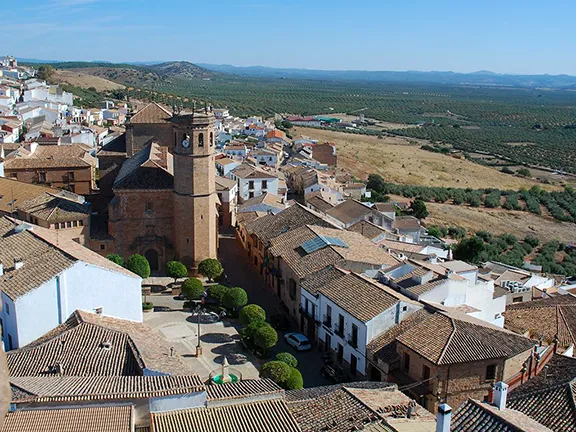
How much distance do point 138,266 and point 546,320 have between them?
735 inches

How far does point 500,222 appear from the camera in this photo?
63.1 m

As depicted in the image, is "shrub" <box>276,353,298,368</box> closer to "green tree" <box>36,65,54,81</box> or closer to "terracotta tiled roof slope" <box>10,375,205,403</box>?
"terracotta tiled roof slope" <box>10,375,205,403</box>

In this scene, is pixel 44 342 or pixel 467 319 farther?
pixel 467 319

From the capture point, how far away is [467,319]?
23625 millimetres

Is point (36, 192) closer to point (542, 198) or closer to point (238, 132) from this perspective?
point (238, 132)

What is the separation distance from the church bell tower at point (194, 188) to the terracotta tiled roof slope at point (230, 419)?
18.2 meters

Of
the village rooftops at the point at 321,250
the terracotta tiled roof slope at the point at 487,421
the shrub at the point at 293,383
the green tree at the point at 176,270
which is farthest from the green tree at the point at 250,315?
the terracotta tiled roof slope at the point at 487,421

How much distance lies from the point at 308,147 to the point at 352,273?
53.7 m

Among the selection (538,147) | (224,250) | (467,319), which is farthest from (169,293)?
(538,147)

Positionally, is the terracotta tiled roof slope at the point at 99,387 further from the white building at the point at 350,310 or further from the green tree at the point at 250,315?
the green tree at the point at 250,315

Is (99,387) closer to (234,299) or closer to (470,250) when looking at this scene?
(234,299)

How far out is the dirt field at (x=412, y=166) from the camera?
3327 inches

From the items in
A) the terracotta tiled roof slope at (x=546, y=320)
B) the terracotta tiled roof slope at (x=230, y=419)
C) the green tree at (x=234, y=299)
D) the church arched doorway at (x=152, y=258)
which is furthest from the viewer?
the church arched doorway at (x=152, y=258)

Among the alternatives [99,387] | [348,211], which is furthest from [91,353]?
[348,211]
